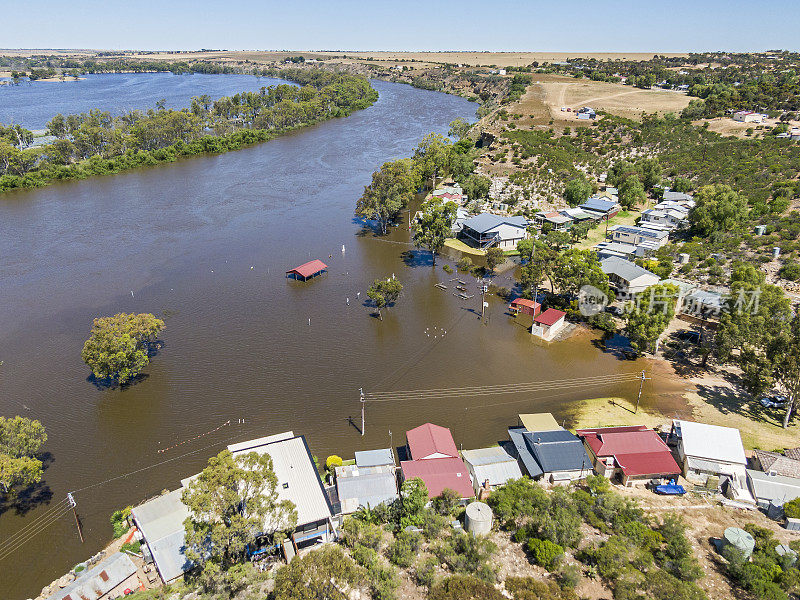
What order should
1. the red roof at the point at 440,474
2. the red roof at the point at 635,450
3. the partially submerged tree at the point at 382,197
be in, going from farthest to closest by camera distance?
1. the partially submerged tree at the point at 382,197
2. the red roof at the point at 635,450
3. the red roof at the point at 440,474

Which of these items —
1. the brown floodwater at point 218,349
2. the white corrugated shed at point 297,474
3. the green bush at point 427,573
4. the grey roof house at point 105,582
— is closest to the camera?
the grey roof house at point 105,582

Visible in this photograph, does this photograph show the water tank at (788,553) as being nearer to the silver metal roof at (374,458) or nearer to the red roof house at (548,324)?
the silver metal roof at (374,458)

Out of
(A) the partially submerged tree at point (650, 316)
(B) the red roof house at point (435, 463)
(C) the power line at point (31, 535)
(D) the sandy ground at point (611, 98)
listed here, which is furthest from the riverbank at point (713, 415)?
(D) the sandy ground at point (611, 98)

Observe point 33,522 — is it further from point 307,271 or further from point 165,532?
point 307,271

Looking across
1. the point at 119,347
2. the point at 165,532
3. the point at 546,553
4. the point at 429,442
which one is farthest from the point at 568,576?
the point at 119,347

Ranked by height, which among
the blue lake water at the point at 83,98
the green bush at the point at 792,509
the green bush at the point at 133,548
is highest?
the blue lake water at the point at 83,98

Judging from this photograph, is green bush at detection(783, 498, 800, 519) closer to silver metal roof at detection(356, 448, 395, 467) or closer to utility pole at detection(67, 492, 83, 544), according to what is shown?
silver metal roof at detection(356, 448, 395, 467)

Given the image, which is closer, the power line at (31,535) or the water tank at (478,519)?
the water tank at (478,519)

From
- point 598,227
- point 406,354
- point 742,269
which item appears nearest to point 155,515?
point 406,354
